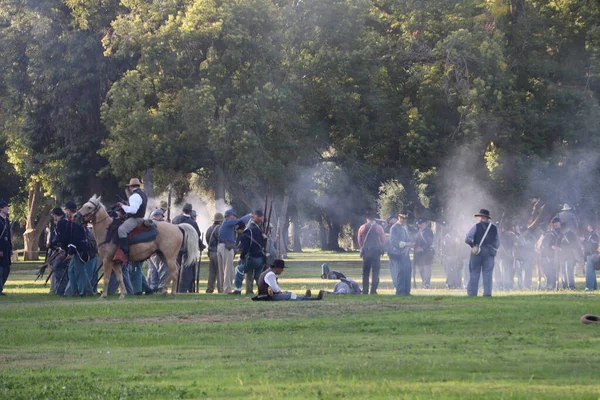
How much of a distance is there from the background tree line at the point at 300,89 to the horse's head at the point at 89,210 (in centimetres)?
2101

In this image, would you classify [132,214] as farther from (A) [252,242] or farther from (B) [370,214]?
(B) [370,214]

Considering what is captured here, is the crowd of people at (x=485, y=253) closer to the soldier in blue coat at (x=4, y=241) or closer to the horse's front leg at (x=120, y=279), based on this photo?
the horse's front leg at (x=120, y=279)

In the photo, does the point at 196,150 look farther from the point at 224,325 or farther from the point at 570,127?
the point at 224,325

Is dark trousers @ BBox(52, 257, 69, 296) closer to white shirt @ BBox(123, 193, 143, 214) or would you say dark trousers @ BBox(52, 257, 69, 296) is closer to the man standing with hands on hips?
white shirt @ BBox(123, 193, 143, 214)

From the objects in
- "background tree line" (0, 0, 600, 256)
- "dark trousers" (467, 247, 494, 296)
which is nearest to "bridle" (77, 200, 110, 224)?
"dark trousers" (467, 247, 494, 296)

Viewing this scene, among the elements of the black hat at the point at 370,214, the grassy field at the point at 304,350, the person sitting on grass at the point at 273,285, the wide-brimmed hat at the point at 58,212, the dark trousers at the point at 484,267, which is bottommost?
the grassy field at the point at 304,350

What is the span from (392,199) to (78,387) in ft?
313

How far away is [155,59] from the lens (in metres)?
48.2

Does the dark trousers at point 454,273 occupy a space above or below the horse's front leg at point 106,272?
above

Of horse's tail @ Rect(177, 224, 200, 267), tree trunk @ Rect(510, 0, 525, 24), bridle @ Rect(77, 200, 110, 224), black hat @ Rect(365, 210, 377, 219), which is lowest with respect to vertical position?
horse's tail @ Rect(177, 224, 200, 267)

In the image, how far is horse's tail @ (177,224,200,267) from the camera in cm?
2838

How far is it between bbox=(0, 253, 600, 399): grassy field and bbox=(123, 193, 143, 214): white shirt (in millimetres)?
3130

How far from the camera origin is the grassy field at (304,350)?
37.3 feet

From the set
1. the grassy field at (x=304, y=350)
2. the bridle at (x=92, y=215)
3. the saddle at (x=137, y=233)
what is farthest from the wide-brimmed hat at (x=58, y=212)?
the grassy field at (x=304, y=350)
